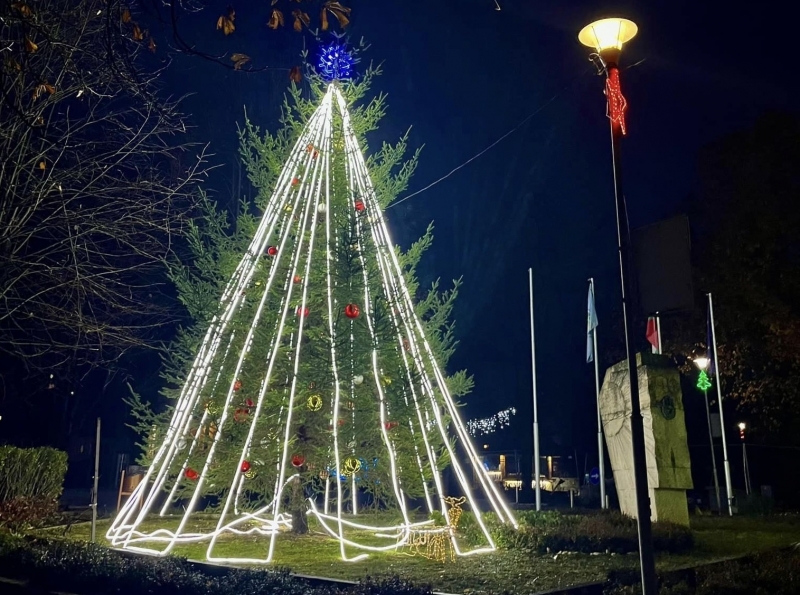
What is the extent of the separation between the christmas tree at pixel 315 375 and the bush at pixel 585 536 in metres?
0.46

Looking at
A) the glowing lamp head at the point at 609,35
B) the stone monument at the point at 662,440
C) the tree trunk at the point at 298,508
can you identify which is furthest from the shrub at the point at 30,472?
the glowing lamp head at the point at 609,35

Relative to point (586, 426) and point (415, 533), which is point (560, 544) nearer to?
point (415, 533)

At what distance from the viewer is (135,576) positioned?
8484mm

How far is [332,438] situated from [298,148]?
5.46 meters

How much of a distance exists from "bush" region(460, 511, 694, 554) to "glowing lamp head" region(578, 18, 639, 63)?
7.85 meters

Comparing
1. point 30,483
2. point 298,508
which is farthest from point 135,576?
point 30,483

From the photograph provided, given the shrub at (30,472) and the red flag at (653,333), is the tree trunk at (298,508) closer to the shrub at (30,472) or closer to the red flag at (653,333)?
the shrub at (30,472)

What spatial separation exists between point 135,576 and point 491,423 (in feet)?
116

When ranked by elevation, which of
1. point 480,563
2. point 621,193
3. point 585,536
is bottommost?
point 480,563

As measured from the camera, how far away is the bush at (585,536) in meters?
12.5

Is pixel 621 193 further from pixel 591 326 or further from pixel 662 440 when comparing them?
pixel 591 326

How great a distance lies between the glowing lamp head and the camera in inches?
324

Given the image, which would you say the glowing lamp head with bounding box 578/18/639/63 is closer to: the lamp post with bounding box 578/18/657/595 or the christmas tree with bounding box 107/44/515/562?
the lamp post with bounding box 578/18/657/595

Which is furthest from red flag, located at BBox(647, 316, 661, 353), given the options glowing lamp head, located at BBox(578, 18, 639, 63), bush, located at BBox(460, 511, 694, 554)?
glowing lamp head, located at BBox(578, 18, 639, 63)
